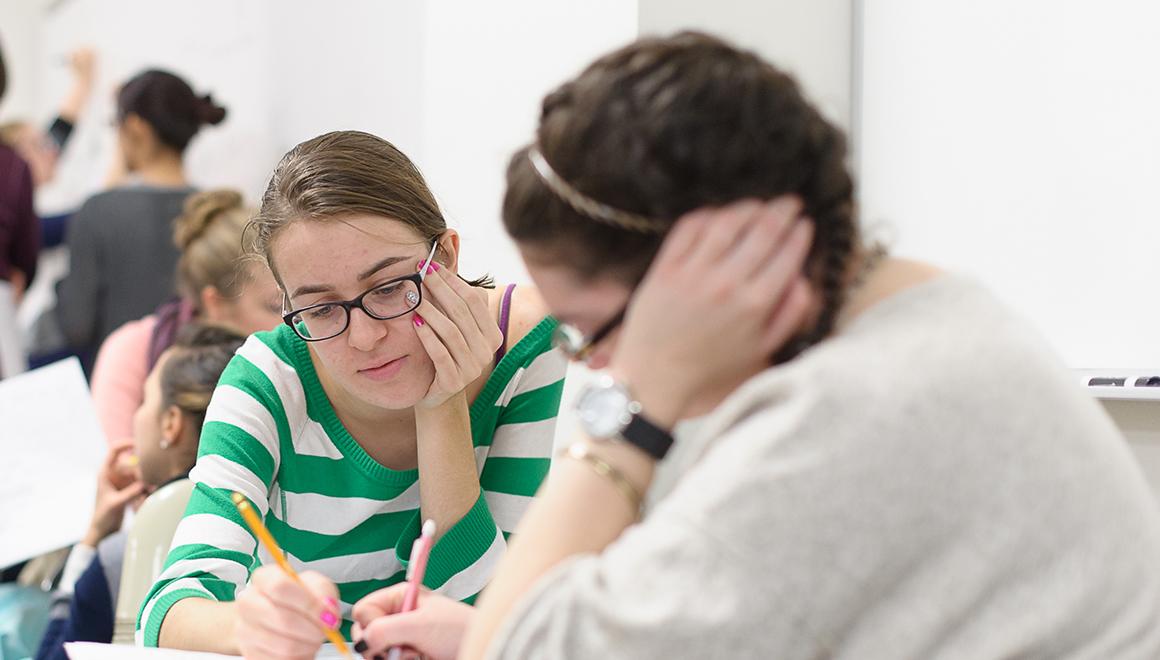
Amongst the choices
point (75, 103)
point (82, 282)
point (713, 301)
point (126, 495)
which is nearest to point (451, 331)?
point (713, 301)

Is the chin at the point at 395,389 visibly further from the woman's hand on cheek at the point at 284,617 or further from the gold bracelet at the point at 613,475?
the gold bracelet at the point at 613,475

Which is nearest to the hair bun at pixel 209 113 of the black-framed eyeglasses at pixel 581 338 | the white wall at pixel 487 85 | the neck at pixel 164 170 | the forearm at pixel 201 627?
the neck at pixel 164 170

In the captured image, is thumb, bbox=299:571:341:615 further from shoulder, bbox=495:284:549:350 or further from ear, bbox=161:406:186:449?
ear, bbox=161:406:186:449

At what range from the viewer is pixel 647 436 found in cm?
72

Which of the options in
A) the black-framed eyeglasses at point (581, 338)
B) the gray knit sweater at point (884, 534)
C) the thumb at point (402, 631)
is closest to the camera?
the gray knit sweater at point (884, 534)

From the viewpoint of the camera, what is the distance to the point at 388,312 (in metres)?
1.25

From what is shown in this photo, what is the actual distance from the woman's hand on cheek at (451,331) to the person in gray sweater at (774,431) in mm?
484

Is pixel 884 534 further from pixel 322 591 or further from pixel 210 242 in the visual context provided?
pixel 210 242

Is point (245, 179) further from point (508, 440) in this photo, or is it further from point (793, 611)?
point (793, 611)

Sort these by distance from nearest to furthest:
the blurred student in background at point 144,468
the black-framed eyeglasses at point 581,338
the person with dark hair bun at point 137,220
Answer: the black-framed eyeglasses at point 581,338 < the blurred student in background at point 144,468 < the person with dark hair bun at point 137,220

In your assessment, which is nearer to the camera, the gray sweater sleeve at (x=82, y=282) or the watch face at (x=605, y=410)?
the watch face at (x=605, y=410)

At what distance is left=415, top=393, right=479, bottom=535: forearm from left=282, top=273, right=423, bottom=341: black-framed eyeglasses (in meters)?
0.12

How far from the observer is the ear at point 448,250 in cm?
131

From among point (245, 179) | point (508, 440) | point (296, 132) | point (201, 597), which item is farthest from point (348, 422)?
point (245, 179)
